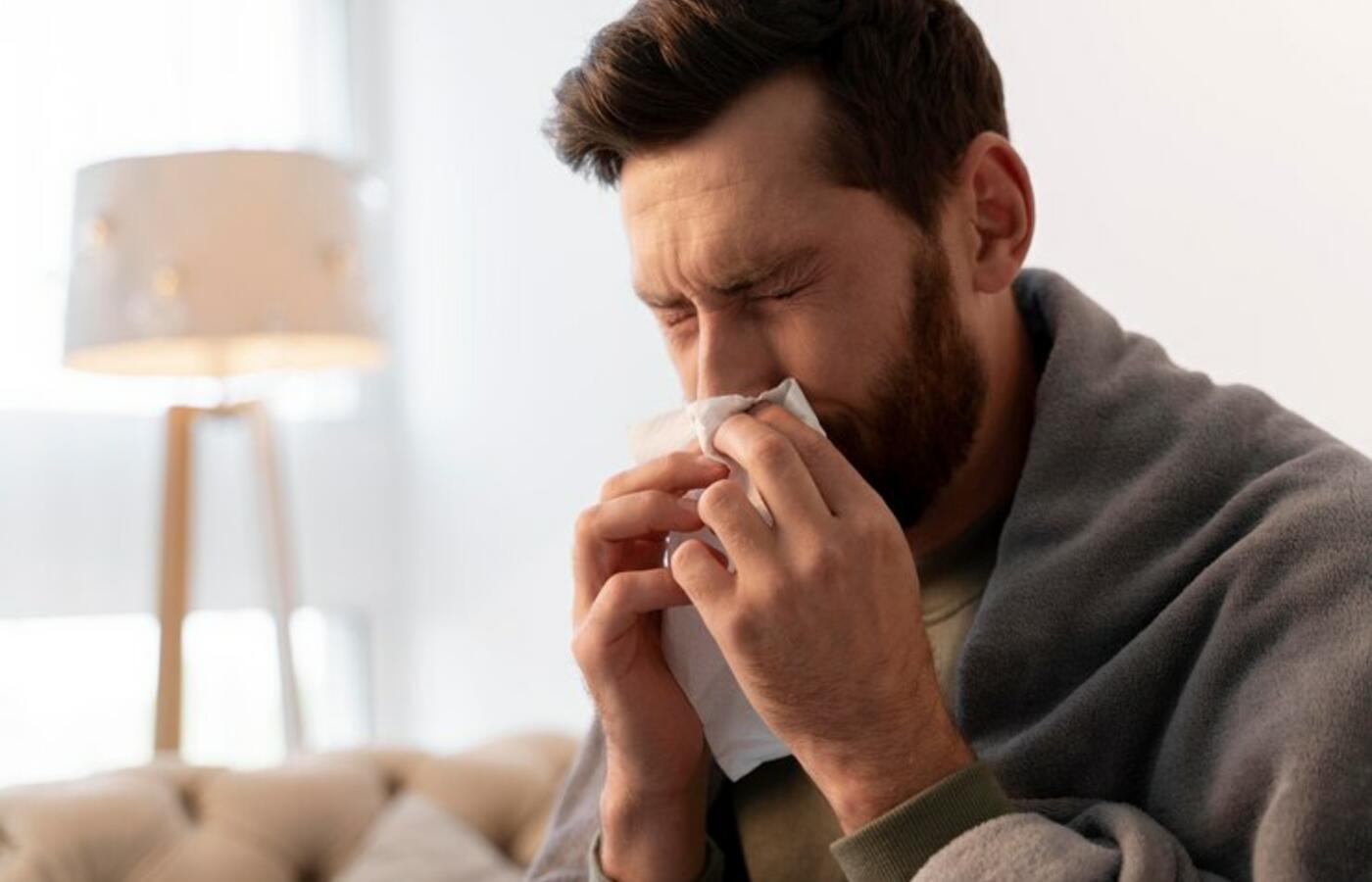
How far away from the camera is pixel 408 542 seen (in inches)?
150

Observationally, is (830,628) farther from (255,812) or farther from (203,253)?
(203,253)

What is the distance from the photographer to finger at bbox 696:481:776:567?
1046mm

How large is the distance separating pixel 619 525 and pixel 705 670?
0.14 m

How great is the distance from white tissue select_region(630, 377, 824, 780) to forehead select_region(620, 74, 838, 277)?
0.10 metres

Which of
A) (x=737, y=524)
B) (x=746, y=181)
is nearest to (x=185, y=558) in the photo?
(x=746, y=181)

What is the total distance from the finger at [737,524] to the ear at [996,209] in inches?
13.0

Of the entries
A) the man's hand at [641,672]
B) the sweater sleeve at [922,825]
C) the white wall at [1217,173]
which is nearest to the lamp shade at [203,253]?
the white wall at [1217,173]

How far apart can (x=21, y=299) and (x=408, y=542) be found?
3.11 ft

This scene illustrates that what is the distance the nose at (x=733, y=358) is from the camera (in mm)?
1211

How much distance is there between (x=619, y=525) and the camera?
1164 millimetres

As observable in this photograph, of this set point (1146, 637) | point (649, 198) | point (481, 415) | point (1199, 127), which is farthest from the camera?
point (481, 415)

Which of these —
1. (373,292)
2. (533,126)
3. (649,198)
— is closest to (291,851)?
(649,198)

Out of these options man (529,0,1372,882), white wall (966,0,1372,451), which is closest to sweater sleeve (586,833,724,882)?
man (529,0,1372,882)

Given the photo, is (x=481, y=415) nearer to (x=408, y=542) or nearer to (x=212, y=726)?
(x=408, y=542)
